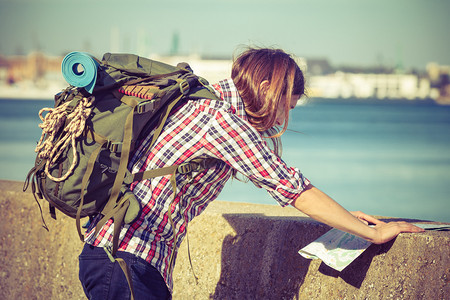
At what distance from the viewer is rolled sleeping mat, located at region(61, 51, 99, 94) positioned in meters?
1.97

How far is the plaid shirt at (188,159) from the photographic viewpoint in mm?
2010

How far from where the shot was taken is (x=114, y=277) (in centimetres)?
206

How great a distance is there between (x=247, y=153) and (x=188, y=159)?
225 mm

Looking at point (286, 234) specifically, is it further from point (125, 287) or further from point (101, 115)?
point (101, 115)

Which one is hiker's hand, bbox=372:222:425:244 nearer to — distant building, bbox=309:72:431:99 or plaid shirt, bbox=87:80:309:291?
plaid shirt, bbox=87:80:309:291

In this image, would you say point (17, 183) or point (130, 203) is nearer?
point (130, 203)

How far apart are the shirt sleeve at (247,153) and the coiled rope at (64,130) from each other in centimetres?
46

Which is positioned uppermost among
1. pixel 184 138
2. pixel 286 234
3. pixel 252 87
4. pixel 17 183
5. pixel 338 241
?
pixel 252 87

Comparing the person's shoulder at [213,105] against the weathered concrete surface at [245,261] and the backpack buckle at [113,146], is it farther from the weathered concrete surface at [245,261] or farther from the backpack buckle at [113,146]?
the weathered concrete surface at [245,261]

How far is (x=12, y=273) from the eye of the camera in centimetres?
377

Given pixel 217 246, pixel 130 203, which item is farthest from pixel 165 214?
pixel 217 246

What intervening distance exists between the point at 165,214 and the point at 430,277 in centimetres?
141

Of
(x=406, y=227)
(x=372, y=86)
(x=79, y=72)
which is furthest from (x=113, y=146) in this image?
(x=372, y=86)

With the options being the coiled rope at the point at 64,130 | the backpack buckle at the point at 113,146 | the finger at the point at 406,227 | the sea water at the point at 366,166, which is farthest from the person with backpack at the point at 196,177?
the sea water at the point at 366,166
